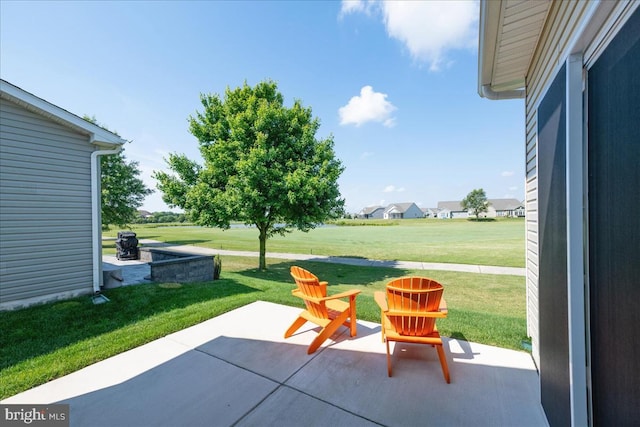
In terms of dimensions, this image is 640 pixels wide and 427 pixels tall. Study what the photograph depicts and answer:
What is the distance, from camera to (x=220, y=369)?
2977mm

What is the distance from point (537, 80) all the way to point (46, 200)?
348 inches

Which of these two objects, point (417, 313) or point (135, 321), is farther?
point (135, 321)

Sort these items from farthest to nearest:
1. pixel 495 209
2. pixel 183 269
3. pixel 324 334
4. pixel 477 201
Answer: pixel 495 209 < pixel 477 201 < pixel 183 269 < pixel 324 334

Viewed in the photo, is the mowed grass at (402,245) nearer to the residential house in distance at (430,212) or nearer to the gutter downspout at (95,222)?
the gutter downspout at (95,222)

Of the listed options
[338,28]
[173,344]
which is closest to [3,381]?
[173,344]

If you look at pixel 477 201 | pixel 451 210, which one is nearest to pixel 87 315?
pixel 477 201

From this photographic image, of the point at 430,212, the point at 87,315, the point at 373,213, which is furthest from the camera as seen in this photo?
the point at 430,212

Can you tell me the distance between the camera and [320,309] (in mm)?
3516

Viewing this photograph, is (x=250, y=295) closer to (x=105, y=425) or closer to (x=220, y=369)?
(x=220, y=369)

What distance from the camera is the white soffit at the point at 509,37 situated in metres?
2.26

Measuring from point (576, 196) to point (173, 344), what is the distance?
4.67 m

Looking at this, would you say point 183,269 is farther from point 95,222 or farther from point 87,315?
point 87,315

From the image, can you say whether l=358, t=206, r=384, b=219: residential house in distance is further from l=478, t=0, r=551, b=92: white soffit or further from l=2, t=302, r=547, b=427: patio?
l=2, t=302, r=547, b=427: patio

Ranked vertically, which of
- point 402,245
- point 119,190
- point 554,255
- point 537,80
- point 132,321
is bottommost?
point 402,245
